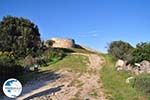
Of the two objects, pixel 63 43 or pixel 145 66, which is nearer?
pixel 145 66

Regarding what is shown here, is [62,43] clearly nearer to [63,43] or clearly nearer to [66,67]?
[63,43]

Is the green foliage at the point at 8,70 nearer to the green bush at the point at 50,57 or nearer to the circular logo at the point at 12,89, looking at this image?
the green bush at the point at 50,57

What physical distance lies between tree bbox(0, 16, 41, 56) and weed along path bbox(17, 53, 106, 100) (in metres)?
14.3

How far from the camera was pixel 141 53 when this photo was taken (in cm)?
3378

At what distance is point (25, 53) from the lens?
44688 mm

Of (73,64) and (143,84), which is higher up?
(73,64)

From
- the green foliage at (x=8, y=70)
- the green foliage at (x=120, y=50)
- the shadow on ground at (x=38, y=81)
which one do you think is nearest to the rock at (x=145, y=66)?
the green foliage at (x=120, y=50)

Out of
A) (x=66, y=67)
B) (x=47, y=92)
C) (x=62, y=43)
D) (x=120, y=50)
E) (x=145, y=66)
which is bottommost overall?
(x=47, y=92)

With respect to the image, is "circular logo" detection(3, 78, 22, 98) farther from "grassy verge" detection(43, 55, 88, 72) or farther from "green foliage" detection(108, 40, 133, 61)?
"green foliage" detection(108, 40, 133, 61)

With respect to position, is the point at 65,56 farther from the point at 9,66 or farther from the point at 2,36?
the point at 9,66

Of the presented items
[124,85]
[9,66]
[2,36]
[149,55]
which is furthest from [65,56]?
[124,85]

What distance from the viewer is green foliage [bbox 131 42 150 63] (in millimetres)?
33281

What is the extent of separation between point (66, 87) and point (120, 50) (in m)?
15.9

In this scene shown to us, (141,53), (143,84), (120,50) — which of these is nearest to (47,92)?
(143,84)
